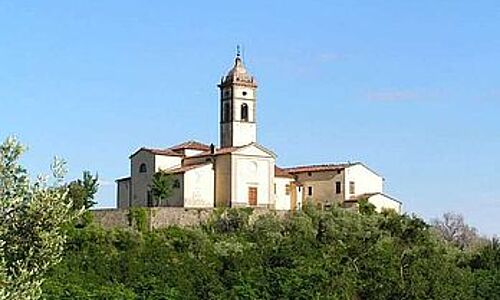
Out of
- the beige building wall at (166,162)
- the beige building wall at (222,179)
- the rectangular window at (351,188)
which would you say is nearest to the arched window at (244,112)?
the beige building wall at (222,179)

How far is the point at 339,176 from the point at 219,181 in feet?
22.2

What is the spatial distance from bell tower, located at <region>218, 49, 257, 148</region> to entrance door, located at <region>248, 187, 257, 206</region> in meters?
3.42

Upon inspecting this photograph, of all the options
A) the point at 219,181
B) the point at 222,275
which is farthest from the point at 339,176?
the point at 222,275

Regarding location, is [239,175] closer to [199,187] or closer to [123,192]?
[199,187]

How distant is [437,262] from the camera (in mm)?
37875

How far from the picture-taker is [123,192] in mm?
53938

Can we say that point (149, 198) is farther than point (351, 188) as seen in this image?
No

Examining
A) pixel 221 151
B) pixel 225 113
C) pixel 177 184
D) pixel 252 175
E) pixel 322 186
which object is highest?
pixel 225 113

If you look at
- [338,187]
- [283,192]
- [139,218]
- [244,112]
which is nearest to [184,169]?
[139,218]

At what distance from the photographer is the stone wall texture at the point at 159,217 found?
4684 cm

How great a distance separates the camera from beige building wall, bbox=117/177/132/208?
5331 centimetres

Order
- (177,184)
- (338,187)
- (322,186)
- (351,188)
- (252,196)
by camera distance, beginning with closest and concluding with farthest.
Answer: (177,184), (252,196), (351,188), (338,187), (322,186)

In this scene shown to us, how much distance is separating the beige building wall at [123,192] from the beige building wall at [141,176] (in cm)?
74

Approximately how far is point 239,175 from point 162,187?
4.00 meters
